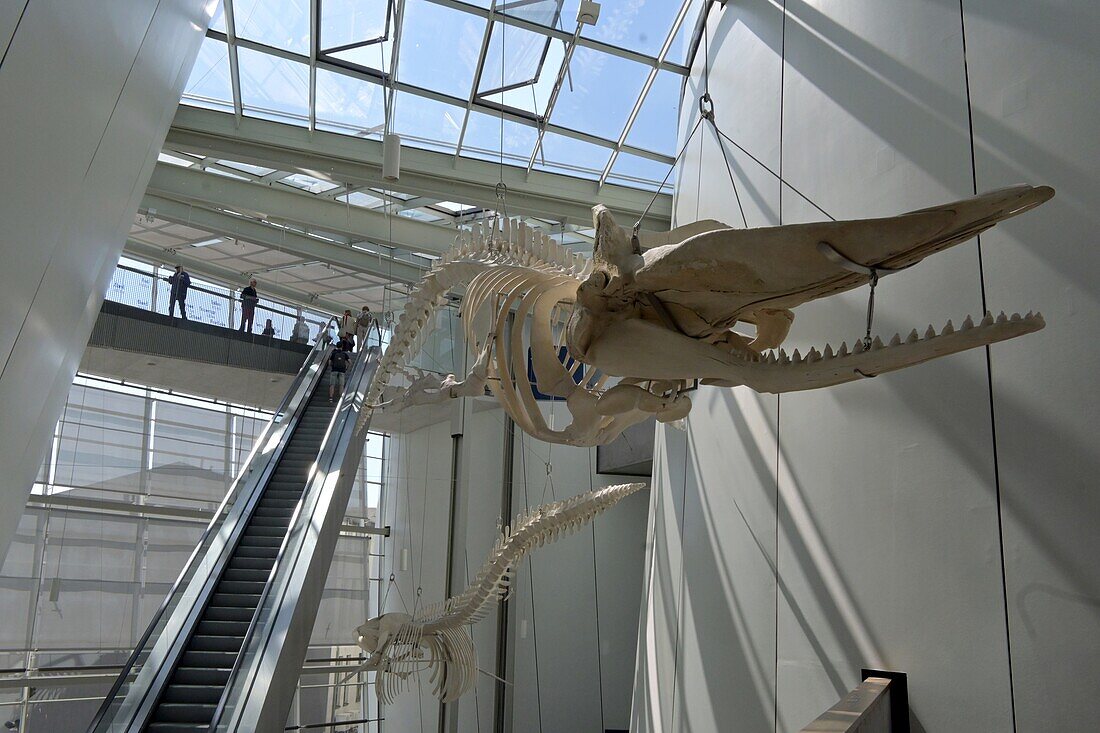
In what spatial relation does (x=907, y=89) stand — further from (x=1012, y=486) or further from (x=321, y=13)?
(x=321, y=13)

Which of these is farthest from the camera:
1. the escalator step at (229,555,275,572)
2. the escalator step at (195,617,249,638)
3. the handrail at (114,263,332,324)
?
the handrail at (114,263,332,324)

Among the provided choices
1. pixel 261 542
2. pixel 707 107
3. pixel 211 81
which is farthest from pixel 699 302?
pixel 211 81

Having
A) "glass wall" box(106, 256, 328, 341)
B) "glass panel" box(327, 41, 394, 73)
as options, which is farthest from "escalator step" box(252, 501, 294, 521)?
"glass panel" box(327, 41, 394, 73)

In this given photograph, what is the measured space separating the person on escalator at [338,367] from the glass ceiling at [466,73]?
12.9 feet

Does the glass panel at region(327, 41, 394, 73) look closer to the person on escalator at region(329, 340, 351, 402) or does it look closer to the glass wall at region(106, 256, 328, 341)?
the glass wall at region(106, 256, 328, 341)

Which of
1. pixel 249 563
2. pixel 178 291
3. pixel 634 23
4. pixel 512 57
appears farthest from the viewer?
pixel 178 291

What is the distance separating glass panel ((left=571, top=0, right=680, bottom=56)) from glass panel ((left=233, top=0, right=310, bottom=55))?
12.7ft

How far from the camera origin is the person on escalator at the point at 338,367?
43.1ft

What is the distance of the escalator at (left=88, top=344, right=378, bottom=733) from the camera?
6.66 metres

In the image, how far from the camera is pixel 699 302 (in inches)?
123

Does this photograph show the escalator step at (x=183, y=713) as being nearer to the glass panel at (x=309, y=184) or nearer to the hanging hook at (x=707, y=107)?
the hanging hook at (x=707, y=107)

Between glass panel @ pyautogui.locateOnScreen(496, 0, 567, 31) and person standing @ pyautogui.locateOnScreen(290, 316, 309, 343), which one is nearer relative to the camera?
glass panel @ pyautogui.locateOnScreen(496, 0, 567, 31)

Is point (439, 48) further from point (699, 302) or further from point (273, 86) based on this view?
point (699, 302)

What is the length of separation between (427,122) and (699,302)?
33.3 feet
